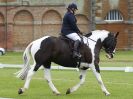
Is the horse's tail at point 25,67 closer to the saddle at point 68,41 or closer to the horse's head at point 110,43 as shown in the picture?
the saddle at point 68,41

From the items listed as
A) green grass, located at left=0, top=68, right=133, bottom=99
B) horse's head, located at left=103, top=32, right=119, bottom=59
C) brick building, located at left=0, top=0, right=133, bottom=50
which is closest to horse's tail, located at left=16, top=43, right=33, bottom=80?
green grass, located at left=0, top=68, right=133, bottom=99

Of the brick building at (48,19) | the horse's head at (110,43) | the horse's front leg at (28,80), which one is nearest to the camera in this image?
the horse's front leg at (28,80)

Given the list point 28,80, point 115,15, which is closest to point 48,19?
point 115,15

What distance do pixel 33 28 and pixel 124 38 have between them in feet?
32.1

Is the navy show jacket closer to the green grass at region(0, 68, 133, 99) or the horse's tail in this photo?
the horse's tail

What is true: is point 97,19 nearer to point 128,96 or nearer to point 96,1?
point 96,1

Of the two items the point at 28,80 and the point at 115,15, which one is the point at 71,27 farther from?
the point at 115,15

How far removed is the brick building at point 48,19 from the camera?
61.1 m

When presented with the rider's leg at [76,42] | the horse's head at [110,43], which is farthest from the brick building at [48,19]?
the rider's leg at [76,42]

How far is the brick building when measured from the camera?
61.1 meters

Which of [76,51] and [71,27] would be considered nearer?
[76,51]

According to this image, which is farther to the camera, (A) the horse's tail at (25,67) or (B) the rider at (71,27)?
(A) the horse's tail at (25,67)

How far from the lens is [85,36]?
19828mm

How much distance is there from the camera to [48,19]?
2424 inches
